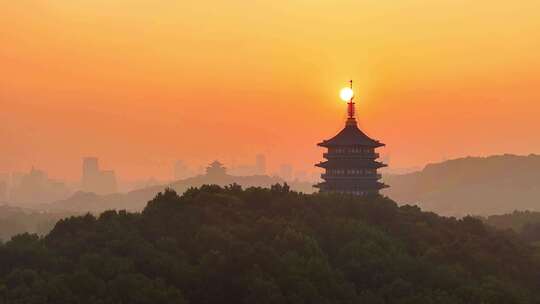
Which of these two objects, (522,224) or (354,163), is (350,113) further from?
(522,224)

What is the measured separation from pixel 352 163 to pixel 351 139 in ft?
7.67

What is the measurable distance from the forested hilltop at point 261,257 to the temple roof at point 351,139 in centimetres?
750

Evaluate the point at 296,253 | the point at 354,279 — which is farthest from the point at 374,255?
the point at 296,253

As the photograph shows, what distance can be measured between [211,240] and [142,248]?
4.98 metres

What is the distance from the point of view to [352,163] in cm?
7650

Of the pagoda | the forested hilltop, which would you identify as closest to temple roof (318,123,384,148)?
the pagoda

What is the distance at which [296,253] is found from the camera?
173ft

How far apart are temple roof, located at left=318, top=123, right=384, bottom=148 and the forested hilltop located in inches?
295

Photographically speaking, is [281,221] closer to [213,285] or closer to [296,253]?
[296,253]

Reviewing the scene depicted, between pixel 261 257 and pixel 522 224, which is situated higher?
pixel 522 224

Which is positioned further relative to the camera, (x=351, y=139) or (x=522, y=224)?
(x=522, y=224)

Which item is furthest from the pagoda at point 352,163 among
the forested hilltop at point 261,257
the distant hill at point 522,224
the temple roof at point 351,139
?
the distant hill at point 522,224

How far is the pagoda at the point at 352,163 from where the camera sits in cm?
7644

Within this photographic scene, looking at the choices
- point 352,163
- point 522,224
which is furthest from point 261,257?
point 522,224
